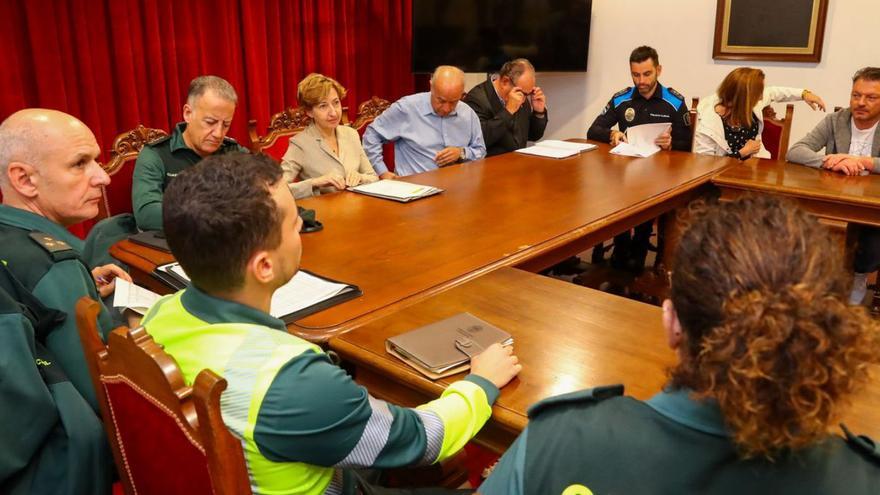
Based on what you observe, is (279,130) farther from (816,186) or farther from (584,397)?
(584,397)

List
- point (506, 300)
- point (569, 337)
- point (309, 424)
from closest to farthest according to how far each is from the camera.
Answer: point (309, 424) → point (569, 337) → point (506, 300)

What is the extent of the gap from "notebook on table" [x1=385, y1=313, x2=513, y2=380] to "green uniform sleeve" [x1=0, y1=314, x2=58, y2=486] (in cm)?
59

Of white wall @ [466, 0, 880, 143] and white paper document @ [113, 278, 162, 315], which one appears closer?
white paper document @ [113, 278, 162, 315]

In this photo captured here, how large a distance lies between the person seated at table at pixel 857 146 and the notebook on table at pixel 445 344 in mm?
2164

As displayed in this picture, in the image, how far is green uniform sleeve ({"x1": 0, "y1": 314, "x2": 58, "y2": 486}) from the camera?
1.10 metres

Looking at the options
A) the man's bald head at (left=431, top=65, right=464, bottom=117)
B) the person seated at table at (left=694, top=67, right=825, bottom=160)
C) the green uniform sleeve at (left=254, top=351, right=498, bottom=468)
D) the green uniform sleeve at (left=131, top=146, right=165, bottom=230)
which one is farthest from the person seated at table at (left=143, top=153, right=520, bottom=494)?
the person seated at table at (left=694, top=67, right=825, bottom=160)

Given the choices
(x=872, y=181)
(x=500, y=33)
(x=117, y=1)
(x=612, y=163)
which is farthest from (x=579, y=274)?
(x=117, y=1)

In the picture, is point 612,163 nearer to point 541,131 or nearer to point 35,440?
point 541,131

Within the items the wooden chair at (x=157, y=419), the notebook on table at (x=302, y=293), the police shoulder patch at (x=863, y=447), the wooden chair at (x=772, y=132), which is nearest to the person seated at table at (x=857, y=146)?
the wooden chair at (x=772, y=132)

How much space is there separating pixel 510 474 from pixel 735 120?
3.43m

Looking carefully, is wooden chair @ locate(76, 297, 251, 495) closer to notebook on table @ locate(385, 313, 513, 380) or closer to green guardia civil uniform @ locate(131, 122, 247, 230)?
notebook on table @ locate(385, 313, 513, 380)

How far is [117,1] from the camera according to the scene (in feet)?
11.1

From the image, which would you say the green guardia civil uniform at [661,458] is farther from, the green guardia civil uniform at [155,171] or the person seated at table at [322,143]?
the person seated at table at [322,143]

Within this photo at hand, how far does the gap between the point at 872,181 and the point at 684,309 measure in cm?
264
